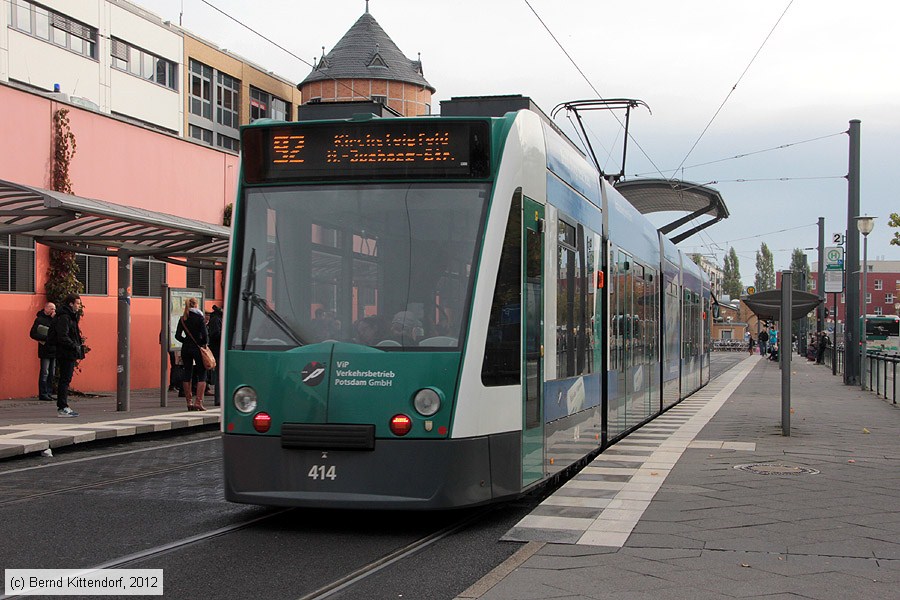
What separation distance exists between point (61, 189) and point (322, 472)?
1674cm

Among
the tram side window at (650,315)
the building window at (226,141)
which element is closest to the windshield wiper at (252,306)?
the tram side window at (650,315)

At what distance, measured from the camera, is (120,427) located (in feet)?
49.3

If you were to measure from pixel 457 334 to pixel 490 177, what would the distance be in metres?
1.18

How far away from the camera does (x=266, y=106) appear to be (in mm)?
54062

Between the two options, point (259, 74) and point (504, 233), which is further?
point (259, 74)

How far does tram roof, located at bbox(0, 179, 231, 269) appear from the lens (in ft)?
45.4

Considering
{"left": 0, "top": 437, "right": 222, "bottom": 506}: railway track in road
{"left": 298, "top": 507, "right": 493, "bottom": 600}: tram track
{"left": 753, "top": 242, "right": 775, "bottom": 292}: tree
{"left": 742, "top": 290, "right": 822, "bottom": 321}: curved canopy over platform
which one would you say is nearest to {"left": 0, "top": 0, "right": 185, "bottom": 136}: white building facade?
{"left": 0, "top": 437, "right": 222, "bottom": 506}: railway track in road

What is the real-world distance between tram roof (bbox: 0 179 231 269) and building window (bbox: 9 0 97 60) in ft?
63.7

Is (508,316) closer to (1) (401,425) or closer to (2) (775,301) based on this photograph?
(1) (401,425)

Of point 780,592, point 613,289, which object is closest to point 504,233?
point 780,592

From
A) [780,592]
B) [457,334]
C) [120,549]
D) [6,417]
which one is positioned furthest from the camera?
[6,417]

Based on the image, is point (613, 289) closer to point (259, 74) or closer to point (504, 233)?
point (504, 233)

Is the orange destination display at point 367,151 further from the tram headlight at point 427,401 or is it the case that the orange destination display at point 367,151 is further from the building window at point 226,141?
the building window at point 226,141

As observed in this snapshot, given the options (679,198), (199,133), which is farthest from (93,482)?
(199,133)
